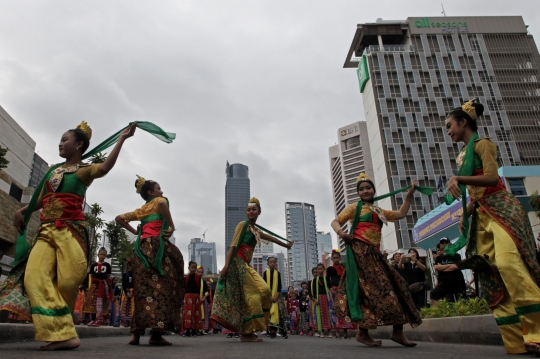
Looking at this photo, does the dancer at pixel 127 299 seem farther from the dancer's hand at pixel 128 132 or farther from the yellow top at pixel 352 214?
the dancer's hand at pixel 128 132

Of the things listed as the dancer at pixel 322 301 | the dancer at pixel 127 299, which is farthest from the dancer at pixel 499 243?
the dancer at pixel 127 299

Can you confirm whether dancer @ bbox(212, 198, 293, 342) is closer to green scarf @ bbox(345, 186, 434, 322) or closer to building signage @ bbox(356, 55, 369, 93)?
green scarf @ bbox(345, 186, 434, 322)

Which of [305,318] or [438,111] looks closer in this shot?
[305,318]

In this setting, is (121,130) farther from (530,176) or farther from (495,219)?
(530,176)

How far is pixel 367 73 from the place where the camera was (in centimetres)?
6306

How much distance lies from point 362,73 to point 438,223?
148 ft

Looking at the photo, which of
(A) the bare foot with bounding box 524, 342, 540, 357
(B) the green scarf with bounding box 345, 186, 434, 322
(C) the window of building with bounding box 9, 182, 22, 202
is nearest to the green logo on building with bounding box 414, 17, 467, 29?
(C) the window of building with bounding box 9, 182, 22, 202

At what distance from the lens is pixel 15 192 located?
34.7 meters

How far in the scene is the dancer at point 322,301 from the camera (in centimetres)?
1061

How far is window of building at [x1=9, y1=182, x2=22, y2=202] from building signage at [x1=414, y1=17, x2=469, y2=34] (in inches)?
→ 2309

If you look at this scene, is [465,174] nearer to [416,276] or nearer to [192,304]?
[416,276]

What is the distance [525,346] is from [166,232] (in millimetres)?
3806

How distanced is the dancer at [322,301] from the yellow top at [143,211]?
6.48 meters

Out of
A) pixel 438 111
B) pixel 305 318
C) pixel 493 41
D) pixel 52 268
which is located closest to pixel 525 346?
pixel 52 268
